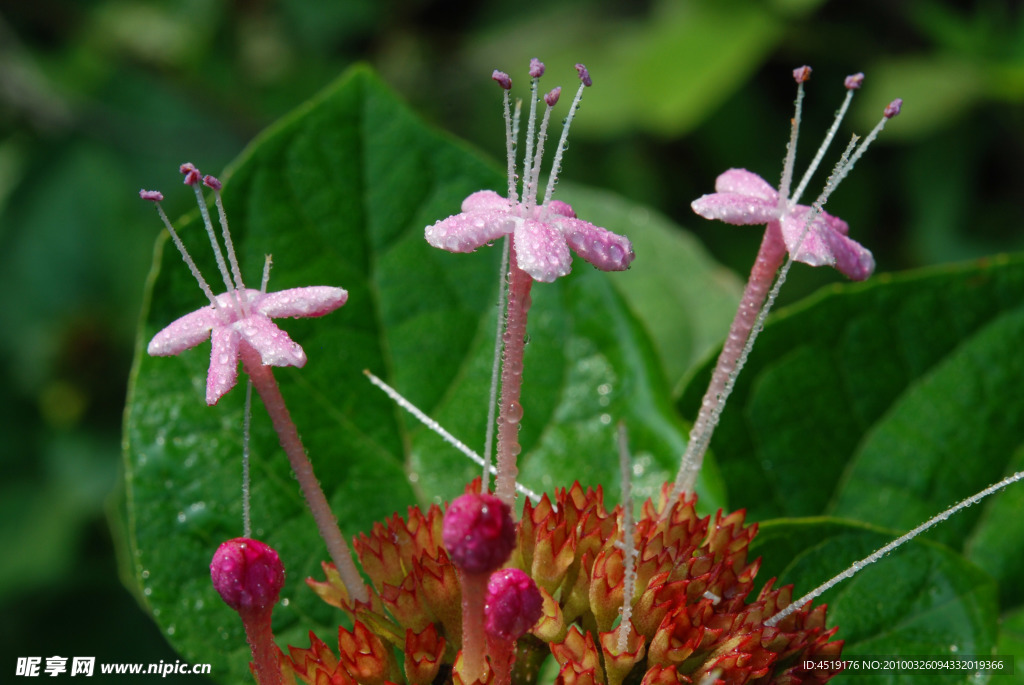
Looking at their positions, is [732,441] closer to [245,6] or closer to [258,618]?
[258,618]

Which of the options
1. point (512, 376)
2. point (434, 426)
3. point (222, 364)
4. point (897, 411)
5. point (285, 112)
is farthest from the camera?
point (285, 112)

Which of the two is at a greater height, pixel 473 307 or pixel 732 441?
pixel 473 307

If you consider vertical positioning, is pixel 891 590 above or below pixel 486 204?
below

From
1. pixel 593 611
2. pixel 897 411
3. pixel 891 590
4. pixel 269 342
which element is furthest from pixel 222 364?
pixel 897 411

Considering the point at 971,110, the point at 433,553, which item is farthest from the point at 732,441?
the point at 971,110

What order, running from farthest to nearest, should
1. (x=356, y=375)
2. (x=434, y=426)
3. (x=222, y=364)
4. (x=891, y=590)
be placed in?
1. (x=356, y=375)
2. (x=891, y=590)
3. (x=434, y=426)
4. (x=222, y=364)

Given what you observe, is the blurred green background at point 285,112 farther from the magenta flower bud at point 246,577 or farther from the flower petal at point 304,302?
the magenta flower bud at point 246,577

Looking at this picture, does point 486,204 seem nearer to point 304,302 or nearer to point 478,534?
point 304,302

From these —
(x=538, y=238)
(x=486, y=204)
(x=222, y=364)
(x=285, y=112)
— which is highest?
(x=285, y=112)
